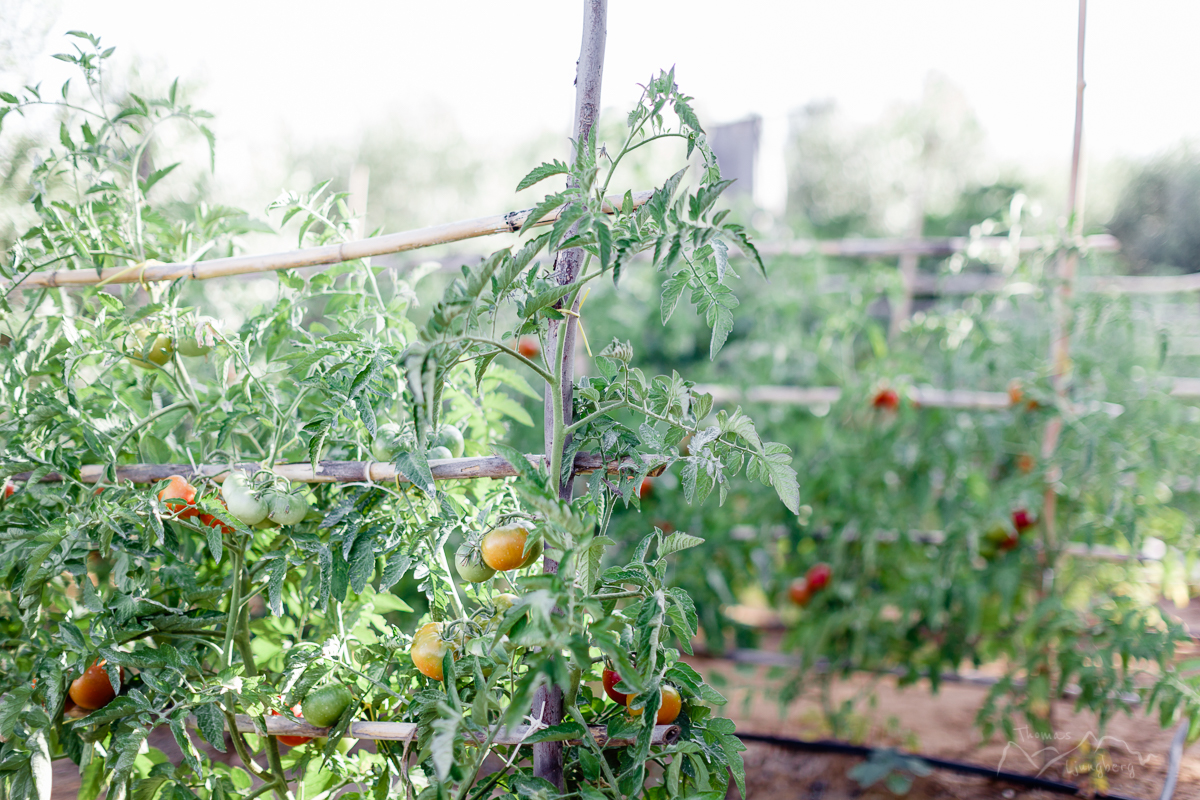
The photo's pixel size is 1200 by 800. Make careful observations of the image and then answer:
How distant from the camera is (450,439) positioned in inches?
35.7

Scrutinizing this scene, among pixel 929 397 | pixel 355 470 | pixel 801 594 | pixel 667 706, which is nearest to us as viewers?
pixel 667 706

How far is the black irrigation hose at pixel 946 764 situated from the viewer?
5.05 feet

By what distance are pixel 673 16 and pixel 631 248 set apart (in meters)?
0.94

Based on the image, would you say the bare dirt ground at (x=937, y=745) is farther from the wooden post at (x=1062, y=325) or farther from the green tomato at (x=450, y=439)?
the green tomato at (x=450, y=439)

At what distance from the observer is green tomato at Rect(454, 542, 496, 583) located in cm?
76

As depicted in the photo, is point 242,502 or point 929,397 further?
point 929,397

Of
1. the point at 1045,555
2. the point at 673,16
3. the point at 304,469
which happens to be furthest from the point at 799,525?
the point at 304,469

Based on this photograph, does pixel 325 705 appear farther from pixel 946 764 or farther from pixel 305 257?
pixel 946 764

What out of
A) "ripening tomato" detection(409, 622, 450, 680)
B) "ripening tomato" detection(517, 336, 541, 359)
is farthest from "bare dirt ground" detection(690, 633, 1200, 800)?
"ripening tomato" detection(517, 336, 541, 359)

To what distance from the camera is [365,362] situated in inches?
30.9

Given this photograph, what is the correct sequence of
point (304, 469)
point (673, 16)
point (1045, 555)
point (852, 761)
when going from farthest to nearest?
point (1045, 555) < point (852, 761) < point (673, 16) < point (304, 469)

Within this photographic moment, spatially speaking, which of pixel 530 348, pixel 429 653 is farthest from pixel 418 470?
pixel 530 348

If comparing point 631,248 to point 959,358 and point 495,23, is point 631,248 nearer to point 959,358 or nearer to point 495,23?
point 959,358

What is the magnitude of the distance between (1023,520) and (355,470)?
1.73 meters
